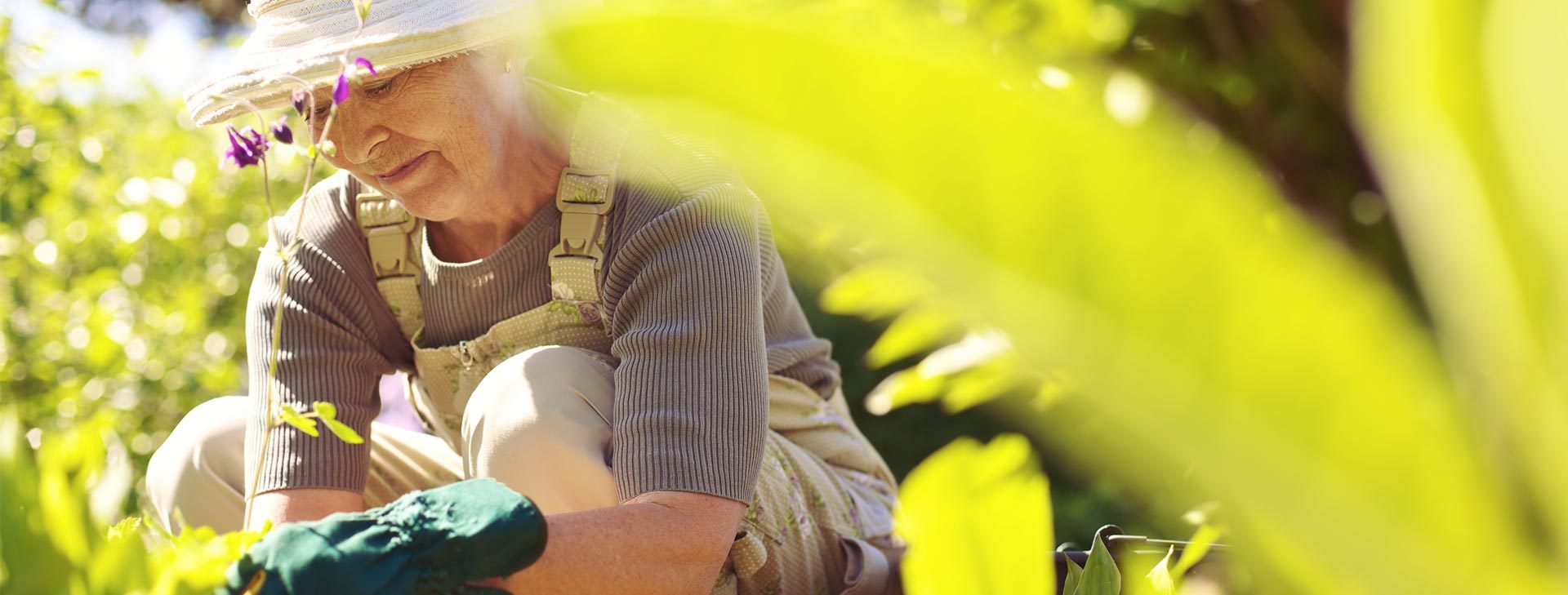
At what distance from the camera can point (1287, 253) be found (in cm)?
38

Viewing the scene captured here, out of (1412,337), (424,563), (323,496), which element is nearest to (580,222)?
(323,496)

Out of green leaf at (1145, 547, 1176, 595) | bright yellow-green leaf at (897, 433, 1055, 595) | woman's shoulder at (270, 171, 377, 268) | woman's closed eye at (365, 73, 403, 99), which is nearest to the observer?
bright yellow-green leaf at (897, 433, 1055, 595)

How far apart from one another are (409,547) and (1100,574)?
56cm

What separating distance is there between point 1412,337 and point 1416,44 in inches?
3.9

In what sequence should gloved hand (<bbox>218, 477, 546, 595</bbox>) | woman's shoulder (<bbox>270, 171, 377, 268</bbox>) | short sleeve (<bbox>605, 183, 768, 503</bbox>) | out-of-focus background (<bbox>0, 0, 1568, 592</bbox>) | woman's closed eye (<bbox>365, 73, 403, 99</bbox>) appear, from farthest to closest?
woman's shoulder (<bbox>270, 171, 377, 268</bbox>) < woman's closed eye (<bbox>365, 73, 403, 99</bbox>) < short sleeve (<bbox>605, 183, 768, 503</bbox>) < gloved hand (<bbox>218, 477, 546, 595</bbox>) < out-of-focus background (<bbox>0, 0, 1568, 592</bbox>)

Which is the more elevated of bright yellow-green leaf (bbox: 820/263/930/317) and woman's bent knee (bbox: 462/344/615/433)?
bright yellow-green leaf (bbox: 820/263/930/317)

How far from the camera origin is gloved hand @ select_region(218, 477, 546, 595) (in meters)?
0.91


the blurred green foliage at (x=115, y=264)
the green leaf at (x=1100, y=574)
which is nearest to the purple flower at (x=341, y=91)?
the green leaf at (x=1100, y=574)

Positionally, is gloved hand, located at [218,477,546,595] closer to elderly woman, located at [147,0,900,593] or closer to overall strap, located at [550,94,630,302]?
elderly woman, located at [147,0,900,593]

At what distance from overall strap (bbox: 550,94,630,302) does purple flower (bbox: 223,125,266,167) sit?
0.35 meters

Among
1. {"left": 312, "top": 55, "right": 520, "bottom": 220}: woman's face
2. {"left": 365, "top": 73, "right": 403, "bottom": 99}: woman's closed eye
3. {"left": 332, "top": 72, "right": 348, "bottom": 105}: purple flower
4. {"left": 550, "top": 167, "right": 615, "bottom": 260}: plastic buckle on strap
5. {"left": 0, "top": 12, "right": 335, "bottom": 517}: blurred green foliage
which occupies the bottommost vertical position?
{"left": 0, "top": 12, "right": 335, "bottom": 517}: blurred green foliage

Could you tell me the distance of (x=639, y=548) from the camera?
1183mm

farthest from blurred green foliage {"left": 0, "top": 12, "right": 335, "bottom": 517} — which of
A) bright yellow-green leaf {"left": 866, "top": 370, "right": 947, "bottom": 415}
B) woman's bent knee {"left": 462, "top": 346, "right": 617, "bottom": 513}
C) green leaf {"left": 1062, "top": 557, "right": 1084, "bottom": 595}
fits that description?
green leaf {"left": 1062, "top": 557, "right": 1084, "bottom": 595}

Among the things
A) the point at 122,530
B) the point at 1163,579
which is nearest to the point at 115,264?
the point at 122,530
